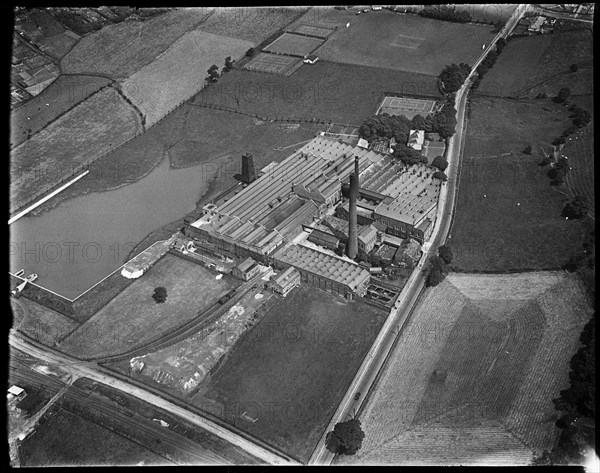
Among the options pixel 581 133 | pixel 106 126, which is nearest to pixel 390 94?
pixel 581 133

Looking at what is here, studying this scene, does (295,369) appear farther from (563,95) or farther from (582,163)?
(563,95)

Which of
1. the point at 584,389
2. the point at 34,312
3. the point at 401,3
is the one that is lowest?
the point at 34,312

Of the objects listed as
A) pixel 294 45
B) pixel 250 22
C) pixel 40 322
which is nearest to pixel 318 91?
pixel 294 45

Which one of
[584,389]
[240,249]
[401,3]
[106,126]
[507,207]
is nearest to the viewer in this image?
[584,389]

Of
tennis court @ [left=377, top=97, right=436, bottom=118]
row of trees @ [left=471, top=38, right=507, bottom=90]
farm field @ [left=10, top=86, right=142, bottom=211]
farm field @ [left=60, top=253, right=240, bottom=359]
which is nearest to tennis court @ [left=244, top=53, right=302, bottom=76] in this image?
tennis court @ [left=377, top=97, right=436, bottom=118]

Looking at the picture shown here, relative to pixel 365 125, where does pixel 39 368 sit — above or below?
below

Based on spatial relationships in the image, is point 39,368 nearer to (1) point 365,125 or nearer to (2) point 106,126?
(2) point 106,126
